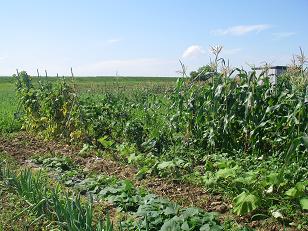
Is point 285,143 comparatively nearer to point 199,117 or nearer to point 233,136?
point 233,136

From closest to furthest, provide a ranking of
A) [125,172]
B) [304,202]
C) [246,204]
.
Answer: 1. [304,202]
2. [246,204]
3. [125,172]

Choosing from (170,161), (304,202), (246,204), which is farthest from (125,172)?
(304,202)

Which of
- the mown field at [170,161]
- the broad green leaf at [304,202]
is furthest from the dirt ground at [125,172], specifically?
the broad green leaf at [304,202]

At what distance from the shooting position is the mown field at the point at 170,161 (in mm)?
3678

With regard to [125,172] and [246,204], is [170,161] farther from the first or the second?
[246,204]

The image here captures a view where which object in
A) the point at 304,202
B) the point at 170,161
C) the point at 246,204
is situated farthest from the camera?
the point at 170,161

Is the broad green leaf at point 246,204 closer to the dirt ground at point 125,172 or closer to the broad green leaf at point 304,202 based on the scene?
the dirt ground at point 125,172

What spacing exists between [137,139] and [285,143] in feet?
8.30

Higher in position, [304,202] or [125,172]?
[304,202]

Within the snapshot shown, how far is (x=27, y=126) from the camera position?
9719 mm

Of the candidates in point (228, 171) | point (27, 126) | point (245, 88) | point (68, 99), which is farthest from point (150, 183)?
point (27, 126)

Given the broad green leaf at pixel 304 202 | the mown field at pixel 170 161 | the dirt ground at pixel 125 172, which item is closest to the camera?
the broad green leaf at pixel 304 202

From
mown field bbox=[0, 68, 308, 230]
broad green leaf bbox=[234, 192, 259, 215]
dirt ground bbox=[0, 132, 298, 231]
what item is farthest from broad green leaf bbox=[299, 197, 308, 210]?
broad green leaf bbox=[234, 192, 259, 215]

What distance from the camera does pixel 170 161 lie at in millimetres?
5336
